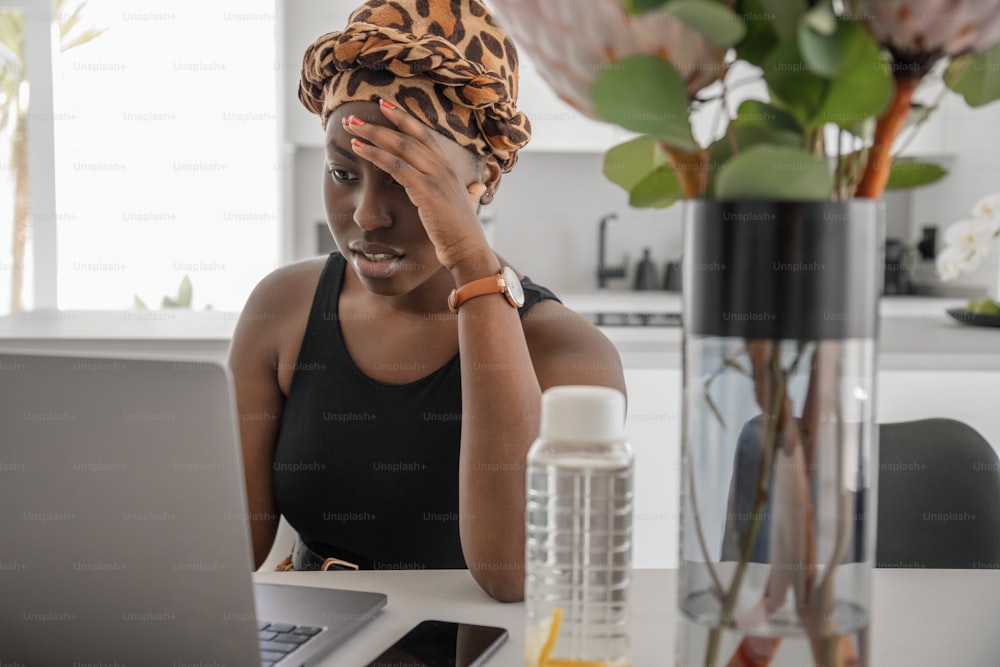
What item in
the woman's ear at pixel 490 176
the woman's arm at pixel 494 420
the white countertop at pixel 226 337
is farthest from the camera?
the white countertop at pixel 226 337

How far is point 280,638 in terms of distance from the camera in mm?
722

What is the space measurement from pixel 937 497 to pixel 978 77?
2.59 feet

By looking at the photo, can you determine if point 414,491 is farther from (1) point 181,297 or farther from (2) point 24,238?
(2) point 24,238

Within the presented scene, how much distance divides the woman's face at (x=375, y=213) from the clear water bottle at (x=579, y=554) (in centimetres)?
59

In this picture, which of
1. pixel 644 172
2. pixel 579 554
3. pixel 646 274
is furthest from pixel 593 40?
pixel 646 274

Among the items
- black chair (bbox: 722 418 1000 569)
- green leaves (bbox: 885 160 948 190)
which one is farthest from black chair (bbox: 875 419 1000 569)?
green leaves (bbox: 885 160 948 190)

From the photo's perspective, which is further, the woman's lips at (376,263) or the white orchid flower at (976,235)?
the white orchid flower at (976,235)

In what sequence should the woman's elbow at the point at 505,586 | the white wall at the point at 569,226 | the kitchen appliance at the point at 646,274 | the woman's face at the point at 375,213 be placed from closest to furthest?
the woman's elbow at the point at 505,586, the woman's face at the point at 375,213, the kitchen appliance at the point at 646,274, the white wall at the point at 569,226

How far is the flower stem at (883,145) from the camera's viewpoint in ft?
1.57

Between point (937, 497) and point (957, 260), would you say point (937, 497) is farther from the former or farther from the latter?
point (957, 260)

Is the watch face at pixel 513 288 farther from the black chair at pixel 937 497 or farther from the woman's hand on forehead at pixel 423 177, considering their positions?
the black chair at pixel 937 497

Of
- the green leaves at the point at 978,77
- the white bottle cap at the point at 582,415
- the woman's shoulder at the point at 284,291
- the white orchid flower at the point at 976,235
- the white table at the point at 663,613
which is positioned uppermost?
the green leaves at the point at 978,77

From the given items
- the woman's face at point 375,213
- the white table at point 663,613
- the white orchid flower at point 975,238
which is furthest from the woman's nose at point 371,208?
the white orchid flower at point 975,238

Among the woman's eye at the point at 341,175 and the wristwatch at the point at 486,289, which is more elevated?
the woman's eye at the point at 341,175
